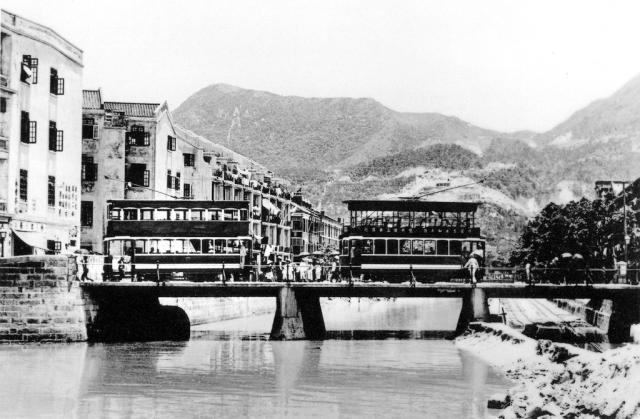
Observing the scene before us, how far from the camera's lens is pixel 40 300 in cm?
4322

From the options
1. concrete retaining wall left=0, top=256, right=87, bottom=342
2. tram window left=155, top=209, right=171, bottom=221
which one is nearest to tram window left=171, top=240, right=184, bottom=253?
tram window left=155, top=209, right=171, bottom=221

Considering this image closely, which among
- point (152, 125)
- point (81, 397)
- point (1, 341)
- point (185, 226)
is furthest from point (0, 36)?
point (81, 397)

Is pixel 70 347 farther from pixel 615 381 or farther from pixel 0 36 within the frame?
pixel 615 381

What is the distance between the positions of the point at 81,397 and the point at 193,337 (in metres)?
24.3

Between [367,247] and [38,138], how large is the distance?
19.9 meters

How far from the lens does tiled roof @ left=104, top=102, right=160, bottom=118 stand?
76.4 metres

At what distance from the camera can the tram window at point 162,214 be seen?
52597 millimetres

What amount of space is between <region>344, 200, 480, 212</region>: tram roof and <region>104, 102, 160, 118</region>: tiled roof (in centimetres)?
2625

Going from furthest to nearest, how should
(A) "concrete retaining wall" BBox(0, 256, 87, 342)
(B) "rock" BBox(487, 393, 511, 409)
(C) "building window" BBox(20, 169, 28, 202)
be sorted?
(C) "building window" BBox(20, 169, 28, 202)
(A) "concrete retaining wall" BBox(0, 256, 87, 342)
(B) "rock" BBox(487, 393, 511, 409)

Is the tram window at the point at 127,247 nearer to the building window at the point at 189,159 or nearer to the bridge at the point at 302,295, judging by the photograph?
the bridge at the point at 302,295

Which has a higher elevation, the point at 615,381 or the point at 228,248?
the point at 228,248

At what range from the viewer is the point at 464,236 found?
5484 cm

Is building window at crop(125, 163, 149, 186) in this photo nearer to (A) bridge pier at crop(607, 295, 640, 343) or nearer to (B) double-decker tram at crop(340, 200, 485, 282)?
(B) double-decker tram at crop(340, 200, 485, 282)

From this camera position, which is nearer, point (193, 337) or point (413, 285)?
point (413, 285)
